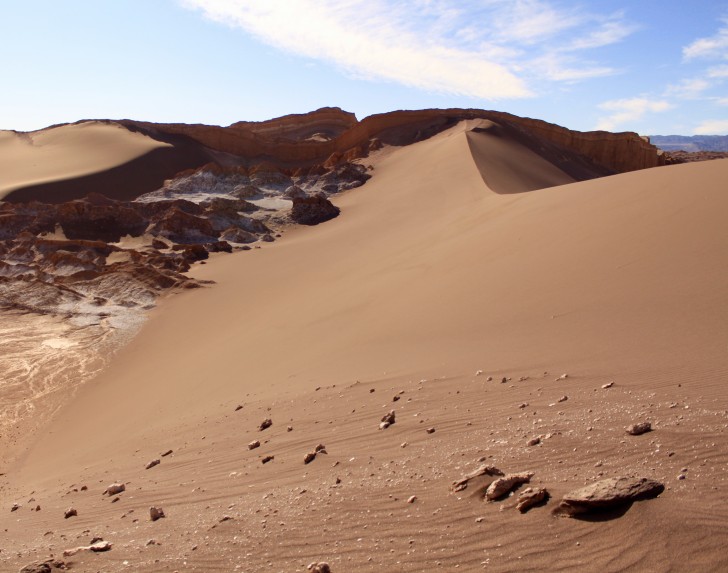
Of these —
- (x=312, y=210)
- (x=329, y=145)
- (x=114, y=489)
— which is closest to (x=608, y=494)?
(x=114, y=489)

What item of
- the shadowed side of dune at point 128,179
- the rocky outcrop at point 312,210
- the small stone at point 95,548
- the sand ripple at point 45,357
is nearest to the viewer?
the small stone at point 95,548

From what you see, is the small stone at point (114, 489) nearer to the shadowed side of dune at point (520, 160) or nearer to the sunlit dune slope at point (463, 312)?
the sunlit dune slope at point (463, 312)

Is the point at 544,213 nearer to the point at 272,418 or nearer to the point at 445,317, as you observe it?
the point at 445,317

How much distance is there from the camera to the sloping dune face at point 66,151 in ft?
98.3

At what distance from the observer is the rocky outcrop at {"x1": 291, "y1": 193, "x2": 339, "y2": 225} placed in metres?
22.3

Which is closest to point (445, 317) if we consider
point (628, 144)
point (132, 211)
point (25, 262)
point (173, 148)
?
point (25, 262)

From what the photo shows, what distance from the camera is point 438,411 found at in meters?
5.18

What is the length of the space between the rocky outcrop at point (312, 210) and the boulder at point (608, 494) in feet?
63.6

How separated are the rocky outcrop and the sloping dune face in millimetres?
11629

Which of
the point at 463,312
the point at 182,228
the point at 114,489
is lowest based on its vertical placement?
the point at 114,489

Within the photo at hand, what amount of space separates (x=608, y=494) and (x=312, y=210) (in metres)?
19.9

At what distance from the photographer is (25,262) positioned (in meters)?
17.8

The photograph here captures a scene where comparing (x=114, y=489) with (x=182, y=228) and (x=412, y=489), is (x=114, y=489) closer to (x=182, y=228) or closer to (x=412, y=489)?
(x=412, y=489)

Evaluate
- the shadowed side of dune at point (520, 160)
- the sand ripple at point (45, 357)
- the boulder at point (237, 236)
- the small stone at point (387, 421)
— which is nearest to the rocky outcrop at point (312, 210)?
the boulder at point (237, 236)
